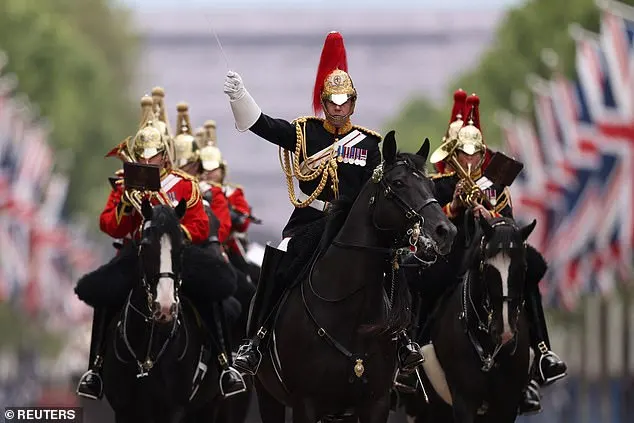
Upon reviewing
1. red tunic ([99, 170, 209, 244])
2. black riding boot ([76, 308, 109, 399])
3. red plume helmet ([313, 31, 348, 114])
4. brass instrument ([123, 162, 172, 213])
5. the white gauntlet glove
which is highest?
red plume helmet ([313, 31, 348, 114])

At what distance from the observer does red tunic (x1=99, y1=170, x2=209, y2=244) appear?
24.1 meters

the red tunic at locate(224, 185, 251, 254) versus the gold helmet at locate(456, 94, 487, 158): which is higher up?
the gold helmet at locate(456, 94, 487, 158)

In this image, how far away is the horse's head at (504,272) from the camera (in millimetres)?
A: 23984

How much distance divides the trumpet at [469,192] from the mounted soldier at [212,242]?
2.80 meters

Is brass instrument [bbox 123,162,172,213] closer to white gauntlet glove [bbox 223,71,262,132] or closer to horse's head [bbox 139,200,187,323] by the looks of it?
horse's head [bbox 139,200,187,323]

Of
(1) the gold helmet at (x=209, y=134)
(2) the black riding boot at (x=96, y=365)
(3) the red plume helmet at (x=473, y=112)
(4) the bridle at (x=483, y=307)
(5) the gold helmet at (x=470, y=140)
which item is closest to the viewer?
(2) the black riding boot at (x=96, y=365)

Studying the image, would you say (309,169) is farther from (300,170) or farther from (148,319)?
(148,319)

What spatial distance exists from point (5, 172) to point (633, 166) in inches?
877

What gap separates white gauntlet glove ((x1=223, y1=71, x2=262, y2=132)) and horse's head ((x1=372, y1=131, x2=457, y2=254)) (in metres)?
1.66

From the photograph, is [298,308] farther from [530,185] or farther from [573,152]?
[530,185]

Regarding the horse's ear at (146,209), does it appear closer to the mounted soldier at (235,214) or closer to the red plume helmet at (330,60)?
the red plume helmet at (330,60)

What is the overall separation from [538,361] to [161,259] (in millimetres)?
4957

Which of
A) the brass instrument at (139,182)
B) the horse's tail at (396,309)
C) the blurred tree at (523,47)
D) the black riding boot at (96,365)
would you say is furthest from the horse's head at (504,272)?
the blurred tree at (523,47)

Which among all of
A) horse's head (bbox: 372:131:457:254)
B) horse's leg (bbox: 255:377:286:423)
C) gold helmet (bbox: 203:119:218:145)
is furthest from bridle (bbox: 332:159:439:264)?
gold helmet (bbox: 203:119:218:145)
